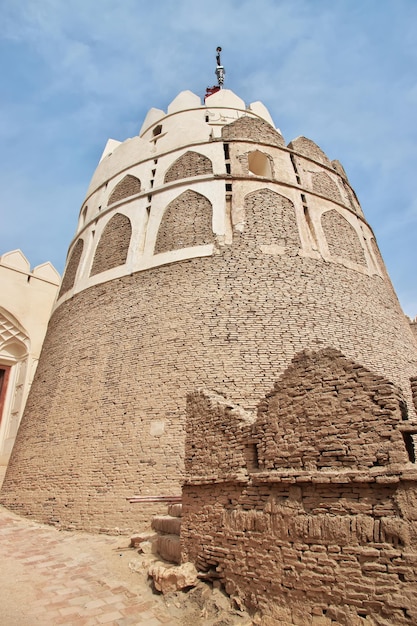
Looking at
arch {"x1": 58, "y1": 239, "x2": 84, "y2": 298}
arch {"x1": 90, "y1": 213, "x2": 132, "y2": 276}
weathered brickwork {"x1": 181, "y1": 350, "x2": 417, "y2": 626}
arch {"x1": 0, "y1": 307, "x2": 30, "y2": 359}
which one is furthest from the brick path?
arch {"x1": 0, "y1": 307, "x2": 30, "y2": 359}

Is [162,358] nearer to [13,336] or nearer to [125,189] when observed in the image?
[125,189]

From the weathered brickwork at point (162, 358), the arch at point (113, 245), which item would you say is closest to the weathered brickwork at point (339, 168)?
the weathered brickwork at point (162, 358)

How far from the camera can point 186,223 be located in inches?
428

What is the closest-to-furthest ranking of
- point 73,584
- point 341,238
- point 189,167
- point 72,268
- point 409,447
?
point 409,447
point 73,584
point 341,238
point 189,167
point 72,268

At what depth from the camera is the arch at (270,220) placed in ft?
33.8

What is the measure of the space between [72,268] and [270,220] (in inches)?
252

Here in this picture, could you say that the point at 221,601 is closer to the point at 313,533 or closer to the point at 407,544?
the point at 313,533

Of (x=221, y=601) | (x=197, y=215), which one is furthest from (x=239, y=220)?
(x=221, y=601)

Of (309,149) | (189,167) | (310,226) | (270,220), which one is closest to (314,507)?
(270,220)

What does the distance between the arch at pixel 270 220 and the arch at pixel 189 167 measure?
70.9 inches

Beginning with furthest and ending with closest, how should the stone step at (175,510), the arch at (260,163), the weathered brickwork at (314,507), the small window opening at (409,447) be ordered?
1. the arch at (260,163)
2. the stone step at (175,510)
3. the small window opening at (409,447)
4. the weathered brickwork at (314,507)

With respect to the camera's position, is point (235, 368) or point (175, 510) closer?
point (175, 510)

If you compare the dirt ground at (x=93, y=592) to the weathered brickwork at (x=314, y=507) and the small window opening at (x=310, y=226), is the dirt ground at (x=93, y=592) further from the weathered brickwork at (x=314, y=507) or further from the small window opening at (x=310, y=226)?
the small window opening at (x=310, y=226)

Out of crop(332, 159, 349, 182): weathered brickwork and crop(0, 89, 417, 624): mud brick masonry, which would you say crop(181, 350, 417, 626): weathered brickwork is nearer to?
crop(0, 89, 417, 624): mud brick masonry
